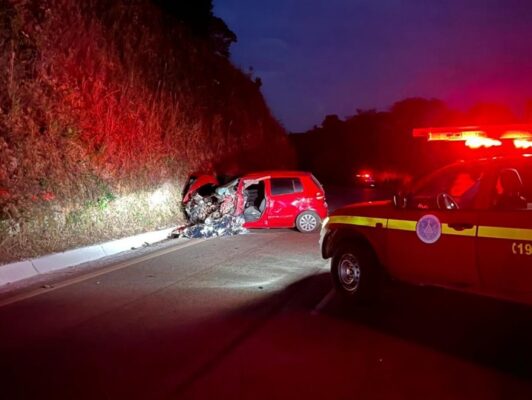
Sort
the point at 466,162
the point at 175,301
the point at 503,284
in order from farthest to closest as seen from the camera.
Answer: the point at 175,301, the point at 466,162, the point at 503,284

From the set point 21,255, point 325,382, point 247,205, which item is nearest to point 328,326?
point 325,382

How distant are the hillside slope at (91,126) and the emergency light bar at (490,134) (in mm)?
7707

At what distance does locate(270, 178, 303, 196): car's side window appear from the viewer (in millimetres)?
14500

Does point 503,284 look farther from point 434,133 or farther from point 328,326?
point 434,133

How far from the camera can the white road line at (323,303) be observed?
A: 6729 mm

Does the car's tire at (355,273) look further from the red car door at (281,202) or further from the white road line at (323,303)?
the red car door at (281,202)

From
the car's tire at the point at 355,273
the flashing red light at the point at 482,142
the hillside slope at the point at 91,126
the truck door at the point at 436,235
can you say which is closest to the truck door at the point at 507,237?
the truck door at the point at 436,235

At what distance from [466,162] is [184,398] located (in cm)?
384

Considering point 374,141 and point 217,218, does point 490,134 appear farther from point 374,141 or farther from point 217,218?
point 374,141

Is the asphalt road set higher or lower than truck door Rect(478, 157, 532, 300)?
lower

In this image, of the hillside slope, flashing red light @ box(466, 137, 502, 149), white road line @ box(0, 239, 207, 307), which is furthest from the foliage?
flashing red light @ box(466, 137, 502, 149)

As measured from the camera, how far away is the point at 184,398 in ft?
14.1

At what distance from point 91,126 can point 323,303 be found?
32.4ft

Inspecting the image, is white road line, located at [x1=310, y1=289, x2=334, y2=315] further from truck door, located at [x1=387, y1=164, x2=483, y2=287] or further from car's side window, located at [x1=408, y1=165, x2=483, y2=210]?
car's side window, located at [x1=408, y1=165, x2=483, y2=210]
